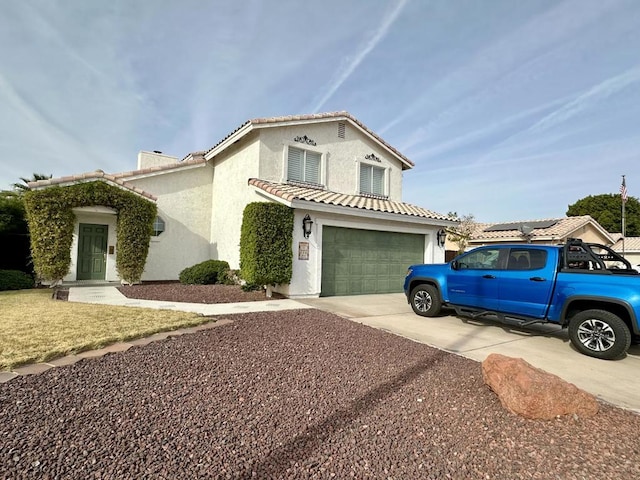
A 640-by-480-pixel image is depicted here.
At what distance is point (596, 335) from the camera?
5324 millimetres

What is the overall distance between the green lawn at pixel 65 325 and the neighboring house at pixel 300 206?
456cm

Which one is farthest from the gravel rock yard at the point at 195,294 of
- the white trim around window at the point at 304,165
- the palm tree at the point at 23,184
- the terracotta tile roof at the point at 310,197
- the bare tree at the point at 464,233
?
the bare tree at the point at 464,233

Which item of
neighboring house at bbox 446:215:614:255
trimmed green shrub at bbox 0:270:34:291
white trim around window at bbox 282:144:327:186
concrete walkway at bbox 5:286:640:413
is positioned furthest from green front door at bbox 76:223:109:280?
neighboring house at bbox 446:215:614:255

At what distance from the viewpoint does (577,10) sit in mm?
8219

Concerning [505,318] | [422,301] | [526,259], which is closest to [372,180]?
[422,301]

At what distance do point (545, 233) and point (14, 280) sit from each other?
26.8 metres

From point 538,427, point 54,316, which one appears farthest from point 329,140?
point 538,427

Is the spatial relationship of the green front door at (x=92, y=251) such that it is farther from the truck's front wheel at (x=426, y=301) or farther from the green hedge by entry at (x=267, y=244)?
the truck's front wheel at (x=426, y=301)

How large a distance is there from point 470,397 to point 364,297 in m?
7.43

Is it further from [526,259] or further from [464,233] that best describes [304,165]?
[464,233]

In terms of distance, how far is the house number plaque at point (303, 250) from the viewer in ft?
33.7

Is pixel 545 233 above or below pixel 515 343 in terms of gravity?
above

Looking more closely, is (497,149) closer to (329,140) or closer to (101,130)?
(329,140)

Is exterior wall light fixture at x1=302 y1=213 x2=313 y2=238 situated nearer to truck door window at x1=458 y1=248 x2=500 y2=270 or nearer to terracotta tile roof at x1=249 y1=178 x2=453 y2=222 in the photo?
terracotta tile roof at x1=249 y1=178 x2=453 y2=222
